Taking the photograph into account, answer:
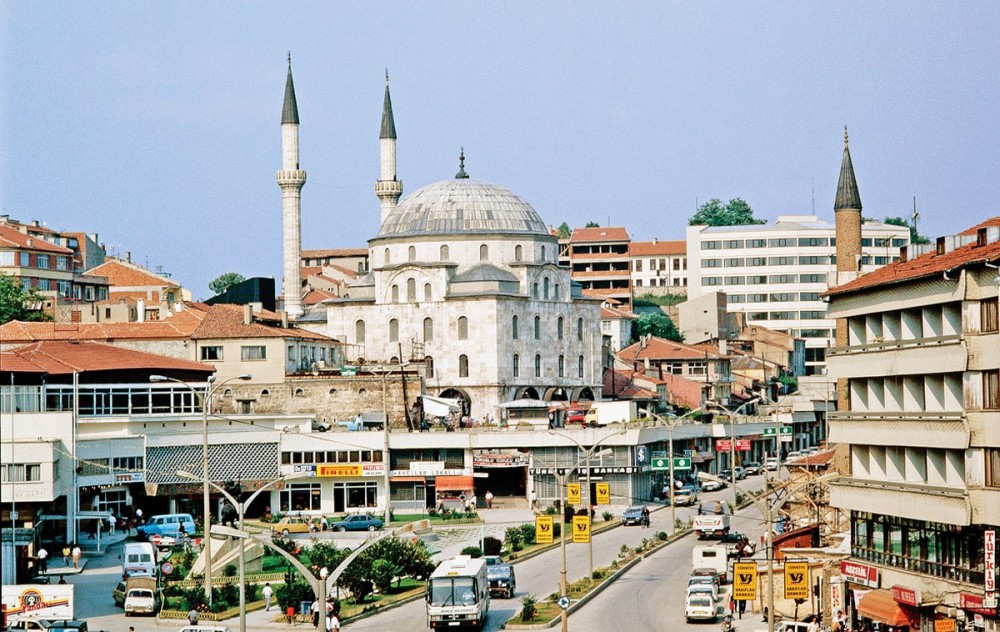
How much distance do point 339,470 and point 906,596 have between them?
1847 inches

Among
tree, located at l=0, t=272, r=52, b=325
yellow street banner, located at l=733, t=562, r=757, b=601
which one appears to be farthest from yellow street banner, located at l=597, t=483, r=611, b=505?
tree, located at l=0, t=272, r=52, b=325

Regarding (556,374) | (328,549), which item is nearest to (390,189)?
(556,374)

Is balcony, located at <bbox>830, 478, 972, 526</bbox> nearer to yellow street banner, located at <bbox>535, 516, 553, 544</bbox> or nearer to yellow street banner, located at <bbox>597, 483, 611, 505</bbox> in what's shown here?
yellow street banner, located at <bbox>535, 516, 553, 544</bbox>

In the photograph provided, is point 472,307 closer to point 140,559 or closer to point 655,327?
point 655,327

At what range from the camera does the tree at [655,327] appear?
15540 centimetres

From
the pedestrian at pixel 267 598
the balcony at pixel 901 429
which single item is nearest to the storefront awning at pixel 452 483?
the pedestrian at pixel 267 598

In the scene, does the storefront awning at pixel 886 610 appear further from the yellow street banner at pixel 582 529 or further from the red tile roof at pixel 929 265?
the yellow street banner at pixel 582 529

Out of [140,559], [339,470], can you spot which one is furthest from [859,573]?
[339,470]

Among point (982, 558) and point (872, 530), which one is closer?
point (982, 558)

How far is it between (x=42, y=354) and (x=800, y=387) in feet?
214

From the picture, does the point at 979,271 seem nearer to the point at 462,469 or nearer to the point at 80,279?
the point at 462,469

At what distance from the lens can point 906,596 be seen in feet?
144

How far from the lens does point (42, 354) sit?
3108 inches

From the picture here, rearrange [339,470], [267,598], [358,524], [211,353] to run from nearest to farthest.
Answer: [267,598] < [358,524] < [339,470] < [211,353]
